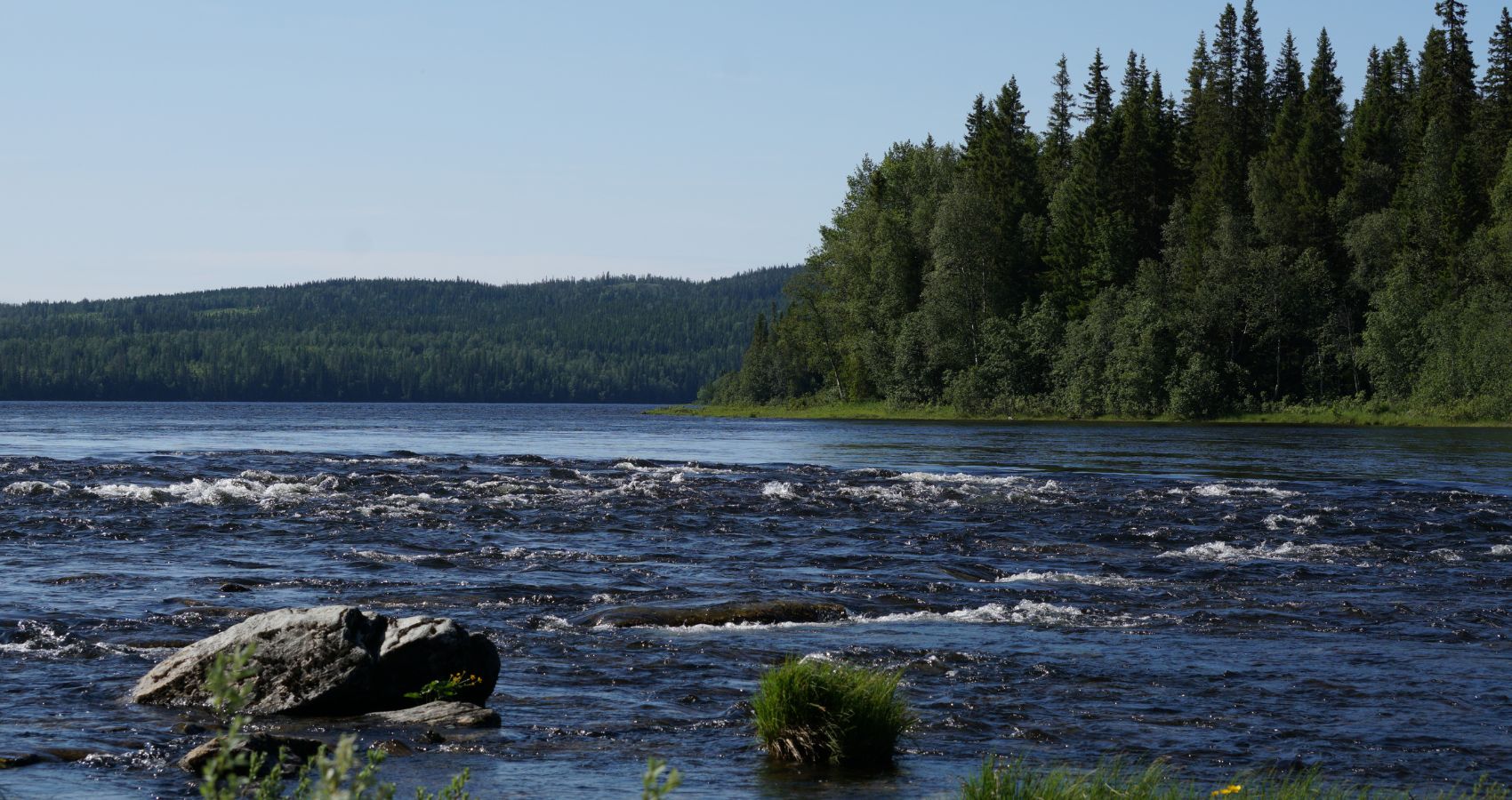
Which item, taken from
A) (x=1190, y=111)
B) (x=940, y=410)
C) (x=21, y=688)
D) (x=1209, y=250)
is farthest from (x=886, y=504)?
(x=1190, y=111)

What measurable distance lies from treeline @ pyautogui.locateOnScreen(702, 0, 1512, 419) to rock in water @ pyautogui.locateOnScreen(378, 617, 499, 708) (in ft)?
232

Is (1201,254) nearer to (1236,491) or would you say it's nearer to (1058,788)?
(1236,491)

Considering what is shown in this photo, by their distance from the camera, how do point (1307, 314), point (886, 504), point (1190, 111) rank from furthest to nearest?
1. point (1190, 111)
2. point (1307, 314)
3. point (886, 504)

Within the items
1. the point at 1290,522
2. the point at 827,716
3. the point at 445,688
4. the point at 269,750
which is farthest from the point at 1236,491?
the point at 269,750

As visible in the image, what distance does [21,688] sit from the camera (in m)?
12.9

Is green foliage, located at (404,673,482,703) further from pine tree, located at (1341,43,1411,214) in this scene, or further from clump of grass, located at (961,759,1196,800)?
pine tree, located at (1341,43,1411,214)

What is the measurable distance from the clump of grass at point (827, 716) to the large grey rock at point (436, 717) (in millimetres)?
2523

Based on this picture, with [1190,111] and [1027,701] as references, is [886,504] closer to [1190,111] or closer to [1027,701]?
[1027,701]

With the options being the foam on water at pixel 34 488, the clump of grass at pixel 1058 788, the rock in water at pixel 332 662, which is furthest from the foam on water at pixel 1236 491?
the foam on water at pixel 34 488

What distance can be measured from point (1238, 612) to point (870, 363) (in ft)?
276

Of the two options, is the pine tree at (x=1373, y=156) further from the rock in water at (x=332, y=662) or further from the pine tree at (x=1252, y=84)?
the rock in water at (x=332, y=662)

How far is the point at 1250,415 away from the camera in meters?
82.4

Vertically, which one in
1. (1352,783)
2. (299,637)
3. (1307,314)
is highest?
(1307,314)

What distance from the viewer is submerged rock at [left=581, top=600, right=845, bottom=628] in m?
16.7
